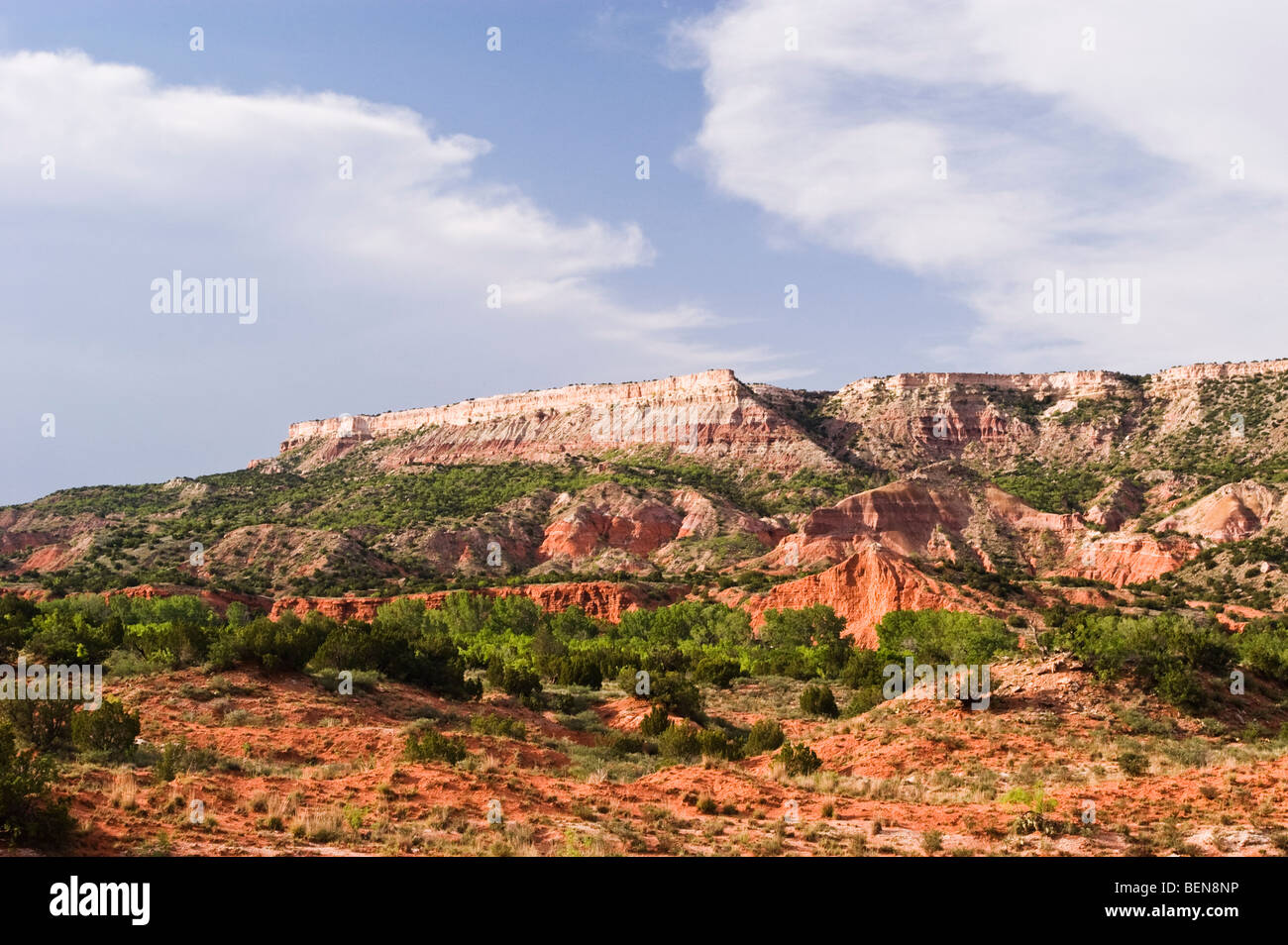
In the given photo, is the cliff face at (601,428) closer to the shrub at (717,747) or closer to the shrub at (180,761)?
the shrub at (717,747)

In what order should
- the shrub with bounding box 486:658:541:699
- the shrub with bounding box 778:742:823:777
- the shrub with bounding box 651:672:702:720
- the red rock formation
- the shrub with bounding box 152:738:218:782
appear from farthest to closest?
the red rock formation
the shrub with bounding box 486:658:541:699
the shrub with bounding box 651:672:702:720
the shrub with bounding box 778:742:823:777
the shrub with bounding box 152:738:218:782

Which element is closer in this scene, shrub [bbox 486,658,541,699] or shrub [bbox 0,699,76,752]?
shrub [bbox 0,699,76,752]

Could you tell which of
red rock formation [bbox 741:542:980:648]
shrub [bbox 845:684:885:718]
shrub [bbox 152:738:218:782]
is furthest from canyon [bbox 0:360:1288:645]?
shrub [bbox 152:738:218:782]

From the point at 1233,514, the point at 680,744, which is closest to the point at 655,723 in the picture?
the point at 680,744

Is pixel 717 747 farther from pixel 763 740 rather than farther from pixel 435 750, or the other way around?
pixel 435 750

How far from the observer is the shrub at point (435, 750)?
1930cm

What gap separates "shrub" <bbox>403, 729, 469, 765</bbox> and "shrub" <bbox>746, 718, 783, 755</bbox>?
797 centimetres

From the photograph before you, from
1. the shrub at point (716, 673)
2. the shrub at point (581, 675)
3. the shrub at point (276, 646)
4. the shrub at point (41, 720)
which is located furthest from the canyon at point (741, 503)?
the shrub at point (41, 720)

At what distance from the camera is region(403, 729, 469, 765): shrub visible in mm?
19297

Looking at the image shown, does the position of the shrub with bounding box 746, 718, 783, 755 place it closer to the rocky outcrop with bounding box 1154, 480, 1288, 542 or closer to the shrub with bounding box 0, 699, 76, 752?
the shrub with bounding box 0, 699, 76, 752

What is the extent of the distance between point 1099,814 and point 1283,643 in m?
35.8

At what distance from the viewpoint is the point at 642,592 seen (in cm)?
7681

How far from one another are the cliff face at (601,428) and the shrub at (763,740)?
299 ft
